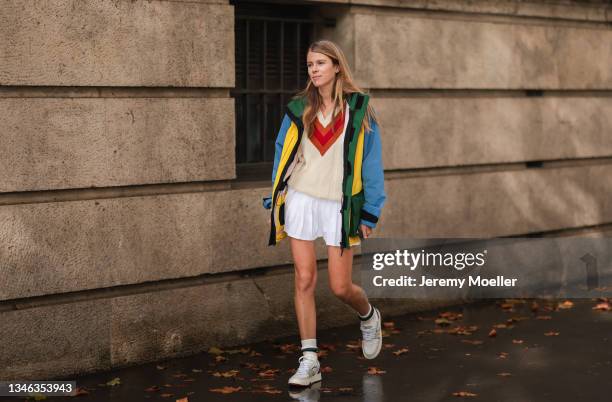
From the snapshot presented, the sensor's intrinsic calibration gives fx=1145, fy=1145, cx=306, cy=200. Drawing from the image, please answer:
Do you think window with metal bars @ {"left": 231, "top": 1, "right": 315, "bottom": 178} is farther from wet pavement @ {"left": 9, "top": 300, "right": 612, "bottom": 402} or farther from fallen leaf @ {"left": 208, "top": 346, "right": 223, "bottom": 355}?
wet pavement @ {"left": 9, "top": 300, "right": 612, "bottom": 402}

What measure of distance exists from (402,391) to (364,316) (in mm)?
659

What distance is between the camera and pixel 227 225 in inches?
333

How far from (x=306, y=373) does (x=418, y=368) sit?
1046mm

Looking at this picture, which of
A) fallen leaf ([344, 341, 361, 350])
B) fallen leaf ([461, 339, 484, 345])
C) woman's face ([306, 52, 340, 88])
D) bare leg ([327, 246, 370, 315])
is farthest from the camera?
fallen leaf ([461, 339, 484, 345])

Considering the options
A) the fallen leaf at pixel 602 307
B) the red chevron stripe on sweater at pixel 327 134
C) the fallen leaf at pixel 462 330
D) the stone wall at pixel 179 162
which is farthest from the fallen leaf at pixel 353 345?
the fallen leaf at pixel 602 307

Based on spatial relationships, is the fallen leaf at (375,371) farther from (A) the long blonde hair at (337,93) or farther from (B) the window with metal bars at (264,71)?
(B) the window with metal bars at (264,71)

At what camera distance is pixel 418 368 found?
7766 mm

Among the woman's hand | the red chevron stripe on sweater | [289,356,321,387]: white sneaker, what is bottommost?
[289,356,321,387]: white sneaker

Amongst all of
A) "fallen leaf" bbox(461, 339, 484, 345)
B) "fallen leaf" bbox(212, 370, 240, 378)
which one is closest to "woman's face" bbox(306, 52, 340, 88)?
"fallen leaf" bbox(212, 370, 240, 378)

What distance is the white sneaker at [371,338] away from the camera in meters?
7.59

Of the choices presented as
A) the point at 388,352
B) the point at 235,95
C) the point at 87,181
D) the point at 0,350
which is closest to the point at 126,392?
the point at 0,350

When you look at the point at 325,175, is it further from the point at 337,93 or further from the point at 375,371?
the point at 375,371

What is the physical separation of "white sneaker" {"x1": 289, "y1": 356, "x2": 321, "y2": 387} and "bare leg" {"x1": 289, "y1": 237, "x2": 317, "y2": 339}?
155mm

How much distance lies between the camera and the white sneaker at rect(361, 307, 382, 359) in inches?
299
